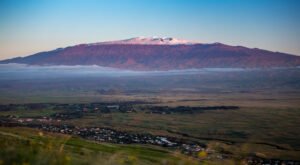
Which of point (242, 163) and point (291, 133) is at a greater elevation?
point (242, 163)

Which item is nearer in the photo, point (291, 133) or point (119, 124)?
point (291, 133)

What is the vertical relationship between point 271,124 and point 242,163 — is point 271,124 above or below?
below

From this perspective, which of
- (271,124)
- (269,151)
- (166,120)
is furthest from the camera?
(166,120)

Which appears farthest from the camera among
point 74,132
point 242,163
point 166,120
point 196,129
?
point 166,120

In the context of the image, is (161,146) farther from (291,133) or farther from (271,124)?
(271,124)

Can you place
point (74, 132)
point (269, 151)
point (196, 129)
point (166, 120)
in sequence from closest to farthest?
point (269, 151)
point (74, 132)
point (196, 129)
point (166, 120)

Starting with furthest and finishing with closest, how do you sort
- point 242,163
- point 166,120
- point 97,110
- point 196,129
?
point 97,110, point 166,120, point 196,129, point 242,163

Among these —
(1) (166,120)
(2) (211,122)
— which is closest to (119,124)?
(1) (166,120)

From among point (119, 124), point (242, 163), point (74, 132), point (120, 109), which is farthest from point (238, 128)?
point (242, 163)

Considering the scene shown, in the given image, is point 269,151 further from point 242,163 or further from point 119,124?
point 242,163
